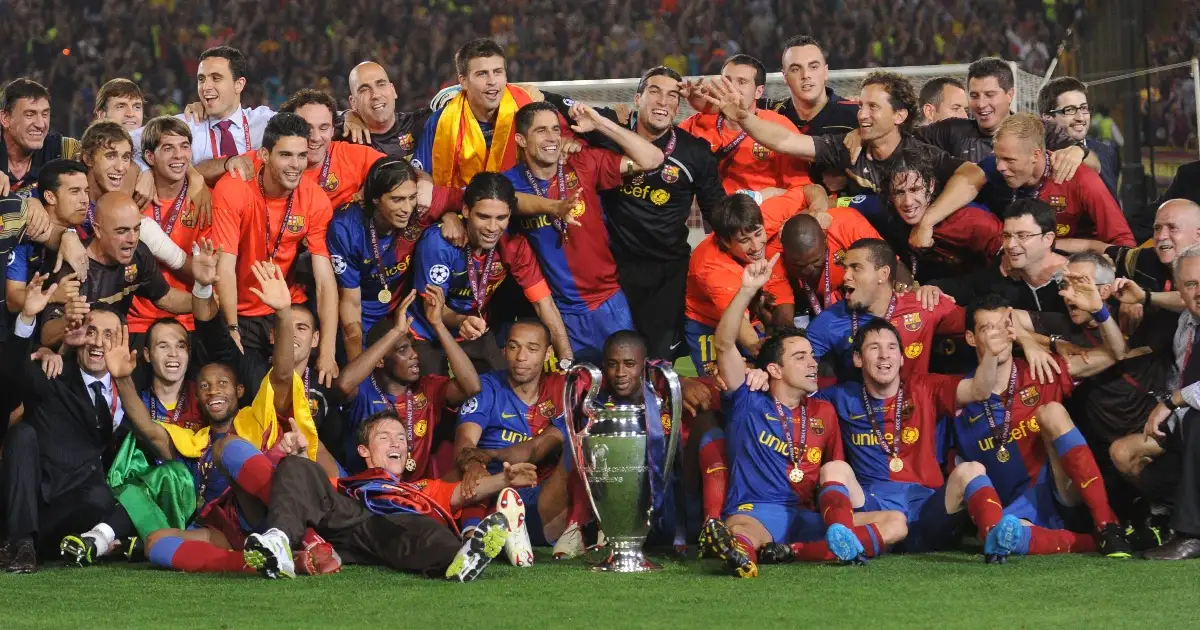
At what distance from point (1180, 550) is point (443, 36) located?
52.6ft

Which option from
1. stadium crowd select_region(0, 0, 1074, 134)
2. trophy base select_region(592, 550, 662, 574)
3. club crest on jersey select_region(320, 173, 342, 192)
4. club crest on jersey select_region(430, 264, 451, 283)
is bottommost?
trophy base select_region(592, 550, 662, 574)

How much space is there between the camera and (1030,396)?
564cm

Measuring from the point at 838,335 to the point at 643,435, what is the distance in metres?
1.34

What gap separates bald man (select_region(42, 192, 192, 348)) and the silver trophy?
7.11 feet

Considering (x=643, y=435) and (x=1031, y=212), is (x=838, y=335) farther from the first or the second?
(x=643, y=435)

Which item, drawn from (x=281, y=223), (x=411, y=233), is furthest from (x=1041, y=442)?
(x=281, y=223)

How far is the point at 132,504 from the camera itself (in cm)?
566

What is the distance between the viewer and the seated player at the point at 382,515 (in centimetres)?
484

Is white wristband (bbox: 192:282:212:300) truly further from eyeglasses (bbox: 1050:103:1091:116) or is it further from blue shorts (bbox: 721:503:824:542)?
eyeglasses (bbox: 1050:103:1091:116)

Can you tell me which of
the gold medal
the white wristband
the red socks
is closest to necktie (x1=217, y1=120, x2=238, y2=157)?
the white wristband

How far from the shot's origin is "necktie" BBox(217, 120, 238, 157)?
7.52m

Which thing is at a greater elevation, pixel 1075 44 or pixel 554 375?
pixel 1075 44

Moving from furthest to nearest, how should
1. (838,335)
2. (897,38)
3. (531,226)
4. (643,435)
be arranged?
(897,38), (531,226), (838,335), (643,435)

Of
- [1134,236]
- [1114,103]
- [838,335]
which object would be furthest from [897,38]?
[838,335]
